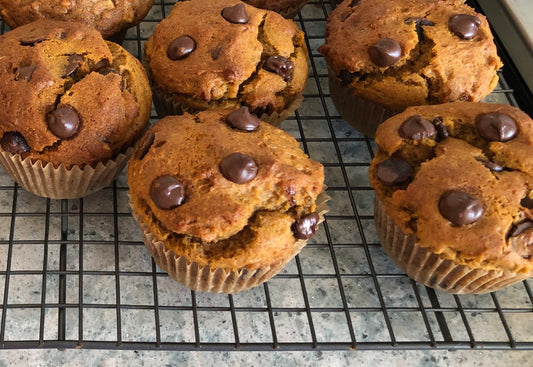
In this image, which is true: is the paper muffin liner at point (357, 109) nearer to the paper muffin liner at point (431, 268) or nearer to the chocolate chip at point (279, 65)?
the chocolate chip at point (279, 65)

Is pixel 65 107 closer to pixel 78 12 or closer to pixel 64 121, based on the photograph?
pixel 64 121

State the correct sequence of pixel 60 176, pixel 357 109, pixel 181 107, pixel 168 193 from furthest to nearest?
pixel 357 109, pixel 181 107, pixel 60 176, pixel 168 193

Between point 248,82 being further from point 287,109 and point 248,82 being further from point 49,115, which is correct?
point 49,115

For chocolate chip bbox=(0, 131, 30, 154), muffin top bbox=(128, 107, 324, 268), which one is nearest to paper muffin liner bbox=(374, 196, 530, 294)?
muffin top bbox=(128, 107, 324, 268)

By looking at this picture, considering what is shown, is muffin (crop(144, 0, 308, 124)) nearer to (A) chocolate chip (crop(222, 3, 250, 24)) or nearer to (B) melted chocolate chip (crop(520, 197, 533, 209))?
(A) chocolate chip (crop(222, 3, 250, 24))

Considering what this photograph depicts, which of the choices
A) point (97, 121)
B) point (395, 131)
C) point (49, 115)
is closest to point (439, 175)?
point (395, 131)

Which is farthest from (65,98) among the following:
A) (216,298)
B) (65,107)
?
(216,298)
